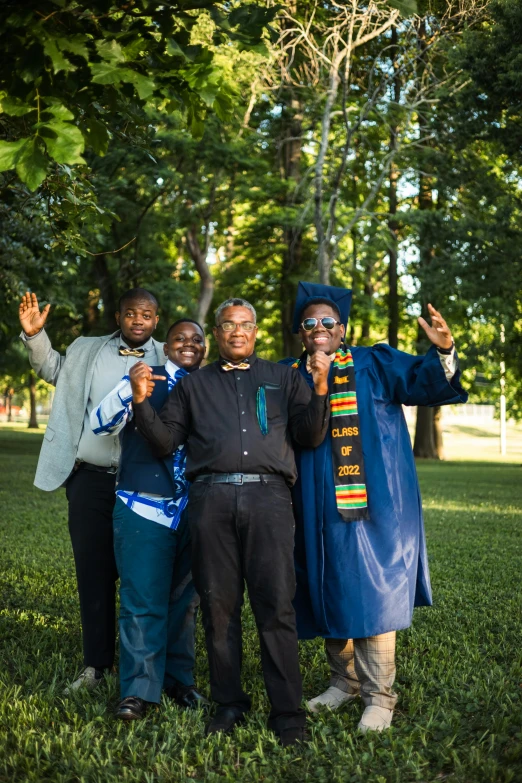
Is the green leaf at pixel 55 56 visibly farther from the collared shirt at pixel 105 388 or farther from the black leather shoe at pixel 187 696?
the black leather shoe at pixel 187 696

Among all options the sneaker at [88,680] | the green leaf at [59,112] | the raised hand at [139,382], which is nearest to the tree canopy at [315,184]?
the green leaf at [59,112]

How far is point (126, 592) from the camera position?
15.4ft

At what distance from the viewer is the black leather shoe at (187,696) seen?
4.81 m

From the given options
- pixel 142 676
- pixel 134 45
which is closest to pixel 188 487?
pixel 142 676

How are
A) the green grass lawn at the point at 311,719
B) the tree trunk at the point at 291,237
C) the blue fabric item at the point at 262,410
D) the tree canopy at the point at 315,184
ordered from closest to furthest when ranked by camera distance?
the green grass lawn at the point at 311,719, the blue fabric item at the point at 262,410, the tree canopy at the point at 315,184, the tree trunk at the point at 291,237

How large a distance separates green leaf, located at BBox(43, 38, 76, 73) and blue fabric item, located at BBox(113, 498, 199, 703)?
7.87 ft

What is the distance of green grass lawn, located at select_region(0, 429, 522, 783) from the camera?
3.91 meters

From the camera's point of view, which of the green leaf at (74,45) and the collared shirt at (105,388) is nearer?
the green leaf at (74,45)

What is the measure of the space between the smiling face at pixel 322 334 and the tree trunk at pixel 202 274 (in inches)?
756

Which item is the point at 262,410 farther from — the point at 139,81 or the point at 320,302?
the point at 139,81

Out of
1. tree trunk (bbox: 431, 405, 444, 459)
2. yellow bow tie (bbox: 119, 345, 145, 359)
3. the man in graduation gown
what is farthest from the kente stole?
tree trunk (bbox: 431, 405, 444, 459)

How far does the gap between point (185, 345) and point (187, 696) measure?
1946 mm

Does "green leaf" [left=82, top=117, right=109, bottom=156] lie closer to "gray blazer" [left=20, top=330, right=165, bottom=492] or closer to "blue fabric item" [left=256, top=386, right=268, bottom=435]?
"blue fabric item" [left=256, top=386, right=268, bottom=435]

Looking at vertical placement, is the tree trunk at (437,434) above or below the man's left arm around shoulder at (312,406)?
below
